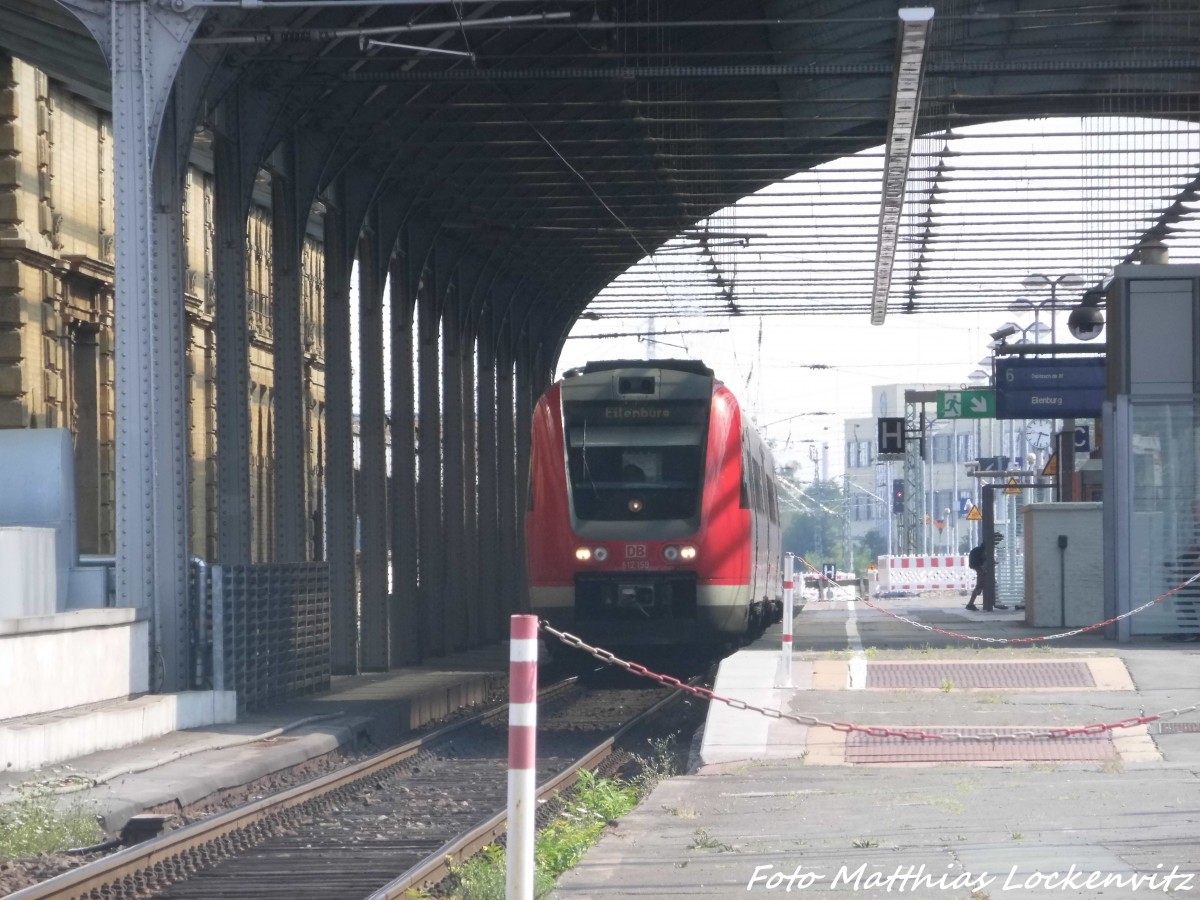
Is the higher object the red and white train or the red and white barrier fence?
the red and white train

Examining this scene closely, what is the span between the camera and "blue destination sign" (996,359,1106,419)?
27.9 metres

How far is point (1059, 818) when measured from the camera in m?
8.02

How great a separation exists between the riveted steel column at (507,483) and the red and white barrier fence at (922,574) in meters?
17.5

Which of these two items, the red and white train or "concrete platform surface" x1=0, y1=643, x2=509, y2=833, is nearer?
"concrete platform surface" x1=0, y1=643, x2=509, y2=833

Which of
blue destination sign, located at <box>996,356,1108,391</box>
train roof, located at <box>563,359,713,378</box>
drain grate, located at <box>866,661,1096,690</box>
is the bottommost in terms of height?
drain grate, located at <box>866,661,1096,690</box>

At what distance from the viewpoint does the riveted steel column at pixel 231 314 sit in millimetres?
17203

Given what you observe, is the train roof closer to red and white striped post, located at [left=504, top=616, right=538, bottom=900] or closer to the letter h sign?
red and white striped post, located at [left=504, top=616, right=538, bottom=900]

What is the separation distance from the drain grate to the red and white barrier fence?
3542 cm

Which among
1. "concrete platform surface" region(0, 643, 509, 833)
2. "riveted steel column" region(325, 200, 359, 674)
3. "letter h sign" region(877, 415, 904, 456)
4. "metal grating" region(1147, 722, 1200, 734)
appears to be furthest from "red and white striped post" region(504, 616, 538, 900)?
"letter h sign" region(877, 415, 904, 456)

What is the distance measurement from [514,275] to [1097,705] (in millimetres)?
22473

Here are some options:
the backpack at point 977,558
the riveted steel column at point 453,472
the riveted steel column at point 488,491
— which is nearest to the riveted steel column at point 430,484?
the riveted steel column at point 453,472

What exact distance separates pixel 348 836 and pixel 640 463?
8.77 m

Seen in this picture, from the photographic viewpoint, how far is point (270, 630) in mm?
17031

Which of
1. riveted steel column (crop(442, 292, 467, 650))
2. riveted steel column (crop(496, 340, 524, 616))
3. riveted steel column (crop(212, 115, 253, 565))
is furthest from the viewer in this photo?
riveted steel column (crop(496, 340, 524, 616))
